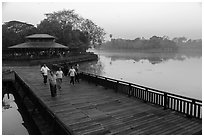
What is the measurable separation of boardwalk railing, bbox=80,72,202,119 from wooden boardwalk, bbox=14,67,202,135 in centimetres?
33

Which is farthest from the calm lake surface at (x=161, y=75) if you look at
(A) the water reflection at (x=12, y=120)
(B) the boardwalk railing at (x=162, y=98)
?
(A) the water reflection at (x=12, y=120)

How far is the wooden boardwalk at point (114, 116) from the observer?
7293 millimetres

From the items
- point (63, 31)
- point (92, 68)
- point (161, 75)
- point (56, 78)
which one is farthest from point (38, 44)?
point (56, 78)

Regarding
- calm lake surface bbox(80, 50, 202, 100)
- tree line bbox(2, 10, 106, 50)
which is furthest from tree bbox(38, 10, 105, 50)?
calm lake surface bbox(80, 50, 202, 100)

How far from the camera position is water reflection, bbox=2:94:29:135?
11379 mm

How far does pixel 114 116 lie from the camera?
8703mm

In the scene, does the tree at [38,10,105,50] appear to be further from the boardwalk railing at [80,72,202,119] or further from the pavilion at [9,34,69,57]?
the boardwalk railing at [80,72,202,119]

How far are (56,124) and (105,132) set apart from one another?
5.96 ft

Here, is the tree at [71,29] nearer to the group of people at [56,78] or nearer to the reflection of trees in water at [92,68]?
the reflection of trees in water at [92,68]

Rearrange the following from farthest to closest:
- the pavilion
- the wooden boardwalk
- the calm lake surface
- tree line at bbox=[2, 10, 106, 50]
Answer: tree line at bbox=[2, 10, 106, 50] → the pavilion → the calm lake surface → the wooden boardwalk

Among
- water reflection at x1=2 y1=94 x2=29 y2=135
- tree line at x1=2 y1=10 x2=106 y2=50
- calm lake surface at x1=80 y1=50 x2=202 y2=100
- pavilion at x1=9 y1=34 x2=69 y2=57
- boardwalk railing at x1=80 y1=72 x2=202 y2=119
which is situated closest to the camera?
boardwalk railing at x1=80 y1=72 x2=202 y2=119

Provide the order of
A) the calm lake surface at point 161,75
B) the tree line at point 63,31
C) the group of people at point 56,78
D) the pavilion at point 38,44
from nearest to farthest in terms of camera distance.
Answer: the group of people at point 56,78 → the calm lake surface at point 161,75 → the pavilion at point 38,44 → the tree line at point 63,31

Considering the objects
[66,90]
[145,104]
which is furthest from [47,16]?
[145,104]

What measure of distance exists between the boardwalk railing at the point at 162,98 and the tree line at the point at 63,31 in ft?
119
